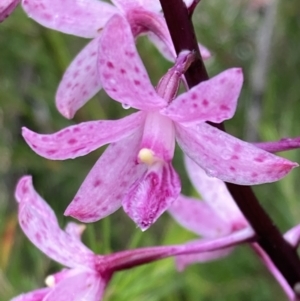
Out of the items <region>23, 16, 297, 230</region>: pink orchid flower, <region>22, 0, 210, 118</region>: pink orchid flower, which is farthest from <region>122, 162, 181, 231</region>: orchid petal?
<region>22, 0, 210, 118</region>: pink orchid flower

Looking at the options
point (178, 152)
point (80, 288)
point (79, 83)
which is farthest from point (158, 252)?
point (178, 152)

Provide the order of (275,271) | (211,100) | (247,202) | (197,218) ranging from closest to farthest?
(211,100), (247,202), (275,271), (197,218)

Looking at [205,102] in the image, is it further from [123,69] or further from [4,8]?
[4,8]

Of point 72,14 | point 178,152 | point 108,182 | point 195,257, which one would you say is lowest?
point 178,152

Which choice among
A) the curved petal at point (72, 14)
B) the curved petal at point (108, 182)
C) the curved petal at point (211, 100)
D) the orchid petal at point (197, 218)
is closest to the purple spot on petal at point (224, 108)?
Result: the curved petal at point (211, 100)

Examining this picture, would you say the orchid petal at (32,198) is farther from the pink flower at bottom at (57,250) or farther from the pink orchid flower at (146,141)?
the pink orchid flower at (146,141)
